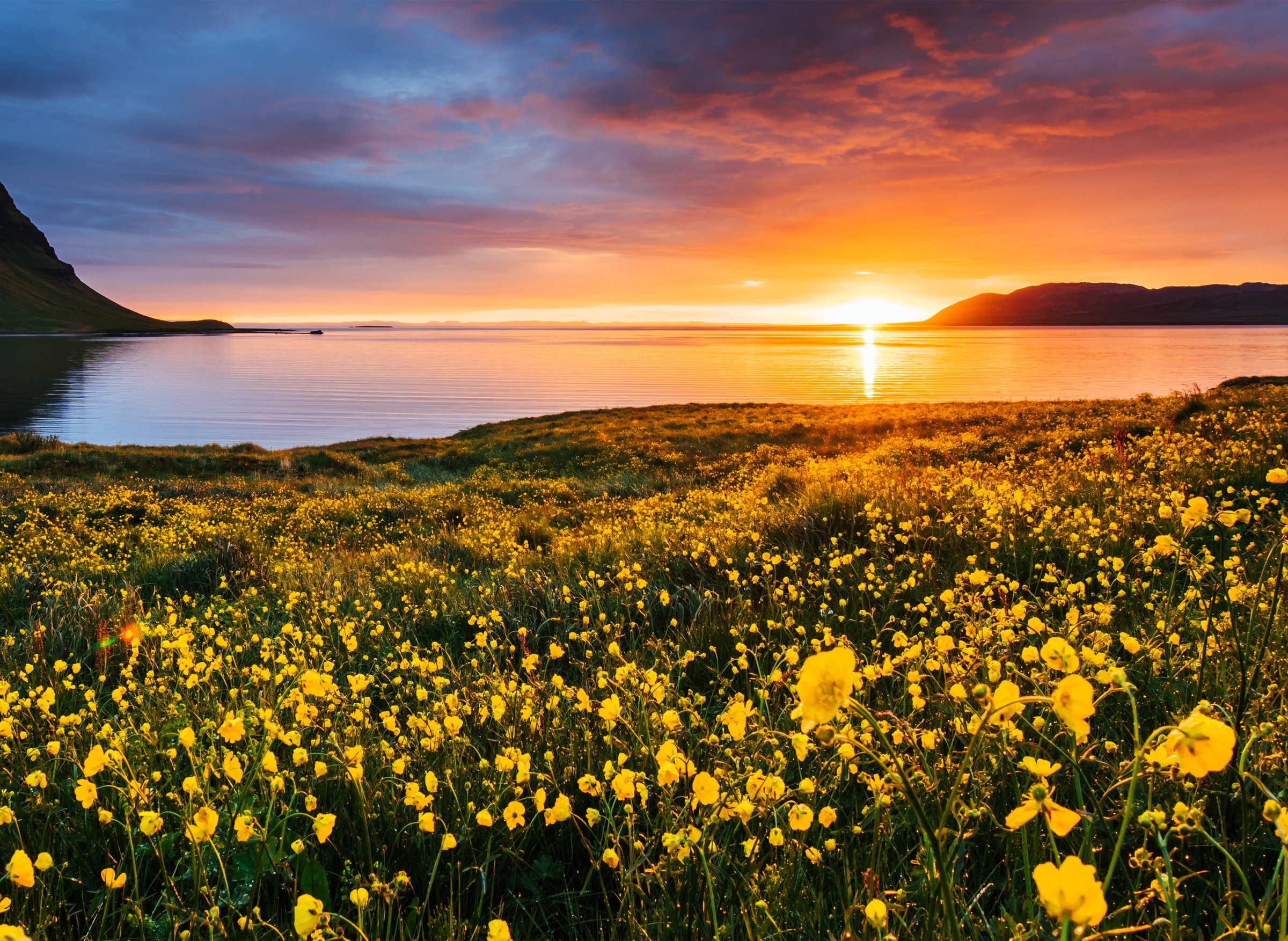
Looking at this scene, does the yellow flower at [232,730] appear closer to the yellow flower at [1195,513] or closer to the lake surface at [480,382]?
the yellow flower at [1195,513]

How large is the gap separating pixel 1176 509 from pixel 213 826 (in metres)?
6.28

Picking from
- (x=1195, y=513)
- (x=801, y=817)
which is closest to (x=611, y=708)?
(x=801, y=817)

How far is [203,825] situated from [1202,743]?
2144 mm

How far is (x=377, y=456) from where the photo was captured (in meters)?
31.5

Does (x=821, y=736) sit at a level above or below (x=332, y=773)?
above

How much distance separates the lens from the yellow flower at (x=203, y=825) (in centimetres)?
168

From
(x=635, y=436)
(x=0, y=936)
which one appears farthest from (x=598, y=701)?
(x=635, y=436)

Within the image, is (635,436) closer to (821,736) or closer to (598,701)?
(598,701)

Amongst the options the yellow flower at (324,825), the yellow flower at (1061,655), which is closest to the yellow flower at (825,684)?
the yellow flower at (1061,655)

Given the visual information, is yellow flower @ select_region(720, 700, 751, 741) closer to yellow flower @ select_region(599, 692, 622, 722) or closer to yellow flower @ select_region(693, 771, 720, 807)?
yellow flower @ select_region(693, 771, 720, 807)

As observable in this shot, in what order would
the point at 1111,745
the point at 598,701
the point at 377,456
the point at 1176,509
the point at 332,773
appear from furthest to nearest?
the point at 377,456 → the point at 1176,509 → the point at 598,701 → the point at 332,773 → the point at 1111,745

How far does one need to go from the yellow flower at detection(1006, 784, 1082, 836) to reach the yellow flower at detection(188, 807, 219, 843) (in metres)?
1.75

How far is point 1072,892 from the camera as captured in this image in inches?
38.9

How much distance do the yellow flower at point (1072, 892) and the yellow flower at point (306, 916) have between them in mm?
1275
